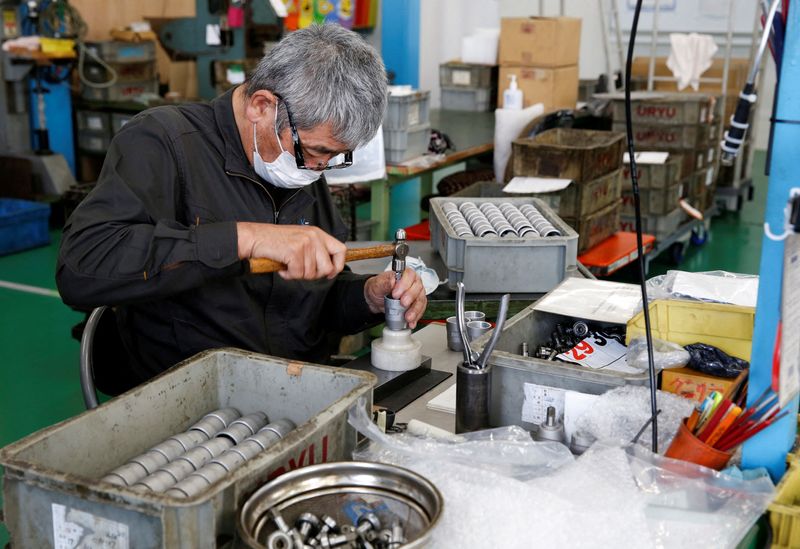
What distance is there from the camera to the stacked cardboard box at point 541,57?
519cm

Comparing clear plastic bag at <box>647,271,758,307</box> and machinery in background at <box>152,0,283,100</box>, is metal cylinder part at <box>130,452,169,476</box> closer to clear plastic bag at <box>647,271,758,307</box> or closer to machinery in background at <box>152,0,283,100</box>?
clear plastic bag at <box>647,271,758,307</box>

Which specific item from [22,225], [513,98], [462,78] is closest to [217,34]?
[462,78]

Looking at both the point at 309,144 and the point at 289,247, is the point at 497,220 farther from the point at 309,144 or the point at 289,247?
the point at 289,247

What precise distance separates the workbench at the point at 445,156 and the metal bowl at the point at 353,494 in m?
3.02

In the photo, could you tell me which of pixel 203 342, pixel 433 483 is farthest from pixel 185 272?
pixel 433 483

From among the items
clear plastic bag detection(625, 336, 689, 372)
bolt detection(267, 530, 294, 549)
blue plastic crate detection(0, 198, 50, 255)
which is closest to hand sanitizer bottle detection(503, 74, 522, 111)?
blue plastic crate detection(0, 198, 50, 255)

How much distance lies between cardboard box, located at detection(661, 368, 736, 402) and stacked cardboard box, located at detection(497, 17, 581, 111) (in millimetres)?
3857

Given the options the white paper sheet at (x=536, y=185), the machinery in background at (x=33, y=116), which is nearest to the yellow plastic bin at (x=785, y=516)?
the white paper sheet at (x=536, y=185)

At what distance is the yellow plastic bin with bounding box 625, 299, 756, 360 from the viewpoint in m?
1.53

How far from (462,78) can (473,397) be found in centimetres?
466

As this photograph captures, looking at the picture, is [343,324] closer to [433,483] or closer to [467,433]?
[467,433]

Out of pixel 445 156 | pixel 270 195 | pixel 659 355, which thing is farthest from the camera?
pixel 445 156

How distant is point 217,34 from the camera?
675 cm

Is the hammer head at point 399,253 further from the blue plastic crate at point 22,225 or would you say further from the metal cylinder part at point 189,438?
the blue plastic crate at point 22,225
